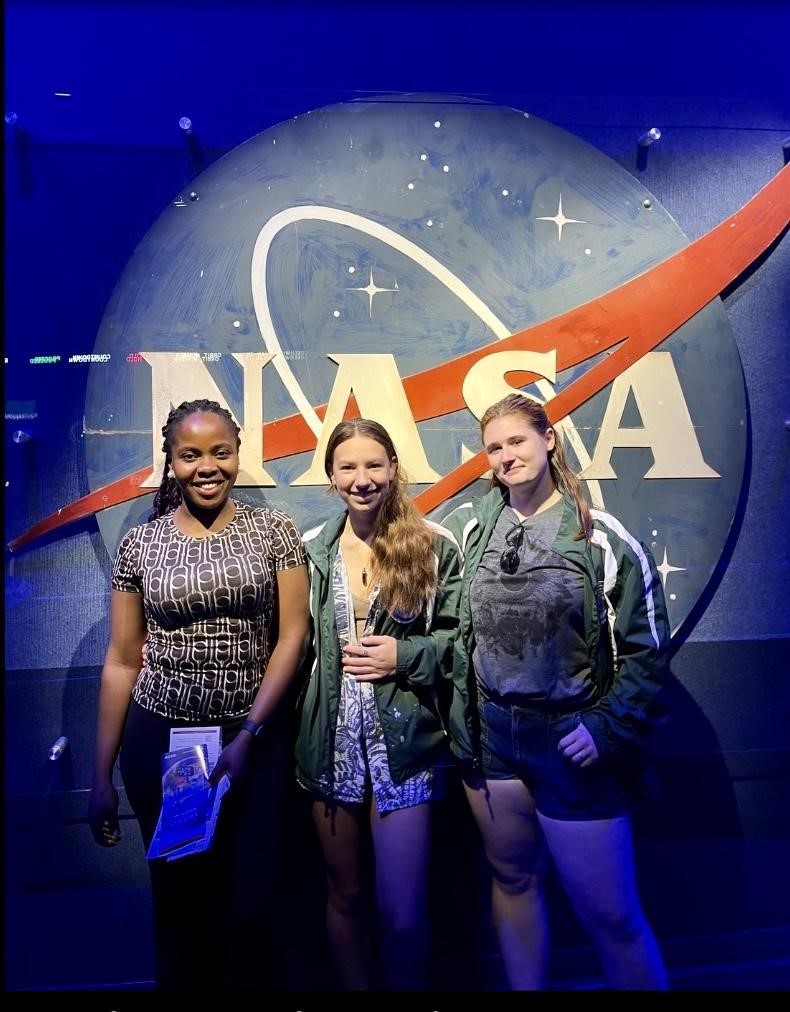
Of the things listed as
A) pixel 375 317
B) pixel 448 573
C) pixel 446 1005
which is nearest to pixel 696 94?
pixel 375 317

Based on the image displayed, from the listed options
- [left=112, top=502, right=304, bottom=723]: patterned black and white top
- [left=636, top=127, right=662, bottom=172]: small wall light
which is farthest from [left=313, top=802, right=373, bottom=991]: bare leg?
[left=636, top=127, right=662, bottom=172]: small wall light

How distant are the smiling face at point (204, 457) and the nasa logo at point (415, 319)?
1.13 ft

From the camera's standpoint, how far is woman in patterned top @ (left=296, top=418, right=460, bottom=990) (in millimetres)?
2188

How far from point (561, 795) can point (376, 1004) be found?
998 mm

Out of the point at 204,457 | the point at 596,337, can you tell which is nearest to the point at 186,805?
the point at 204,457

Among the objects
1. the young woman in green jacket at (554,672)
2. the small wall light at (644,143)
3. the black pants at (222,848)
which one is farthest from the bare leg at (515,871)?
the small wall light at (644,143)

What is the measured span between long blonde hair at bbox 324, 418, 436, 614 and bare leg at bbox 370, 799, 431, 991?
634mm

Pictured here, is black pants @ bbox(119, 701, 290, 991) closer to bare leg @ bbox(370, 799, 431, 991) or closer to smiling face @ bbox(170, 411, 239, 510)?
bare leg @ bbox(370, 799, 431, 991)

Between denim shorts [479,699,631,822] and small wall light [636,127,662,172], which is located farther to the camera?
small wall light [636,127,662,172]

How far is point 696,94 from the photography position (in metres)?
2.60

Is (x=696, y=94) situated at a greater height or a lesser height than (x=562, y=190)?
greater

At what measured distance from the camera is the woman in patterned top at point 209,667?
2150 mm

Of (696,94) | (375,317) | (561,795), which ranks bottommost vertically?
(561,795)

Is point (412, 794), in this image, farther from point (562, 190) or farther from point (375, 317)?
point (562, 190)
